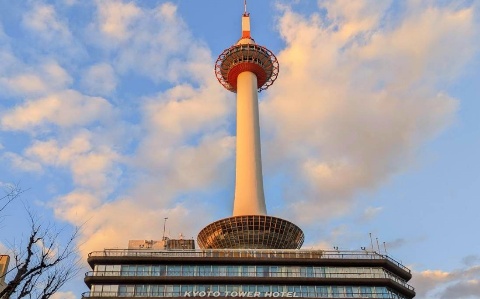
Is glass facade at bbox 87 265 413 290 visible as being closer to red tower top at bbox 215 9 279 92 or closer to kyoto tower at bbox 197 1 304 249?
kyoto tower at bbox 197 1 304 249

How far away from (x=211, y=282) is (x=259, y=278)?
695 centimetres

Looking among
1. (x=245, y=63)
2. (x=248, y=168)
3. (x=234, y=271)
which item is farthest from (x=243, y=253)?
(x=245, y=63)

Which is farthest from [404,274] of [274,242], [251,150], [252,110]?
[252,110]

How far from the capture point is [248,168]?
99.3 meters

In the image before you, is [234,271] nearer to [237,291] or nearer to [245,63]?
[237,291]

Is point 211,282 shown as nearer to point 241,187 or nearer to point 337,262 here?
point 337,262

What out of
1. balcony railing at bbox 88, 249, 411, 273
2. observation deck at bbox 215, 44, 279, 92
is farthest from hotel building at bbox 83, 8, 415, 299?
observation deck at bbox 215, 44, 279, 92

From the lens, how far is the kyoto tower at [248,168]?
86438 millimetres

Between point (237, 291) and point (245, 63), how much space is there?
5770cm

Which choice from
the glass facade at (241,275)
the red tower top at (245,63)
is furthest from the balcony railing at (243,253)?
the red tower top at (245,63)

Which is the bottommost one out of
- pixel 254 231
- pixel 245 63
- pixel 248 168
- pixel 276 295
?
pixel 276 295

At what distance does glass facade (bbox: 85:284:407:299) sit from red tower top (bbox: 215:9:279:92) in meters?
56.9

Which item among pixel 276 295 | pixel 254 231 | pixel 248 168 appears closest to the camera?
pixel 276 295

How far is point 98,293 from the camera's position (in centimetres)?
7125
